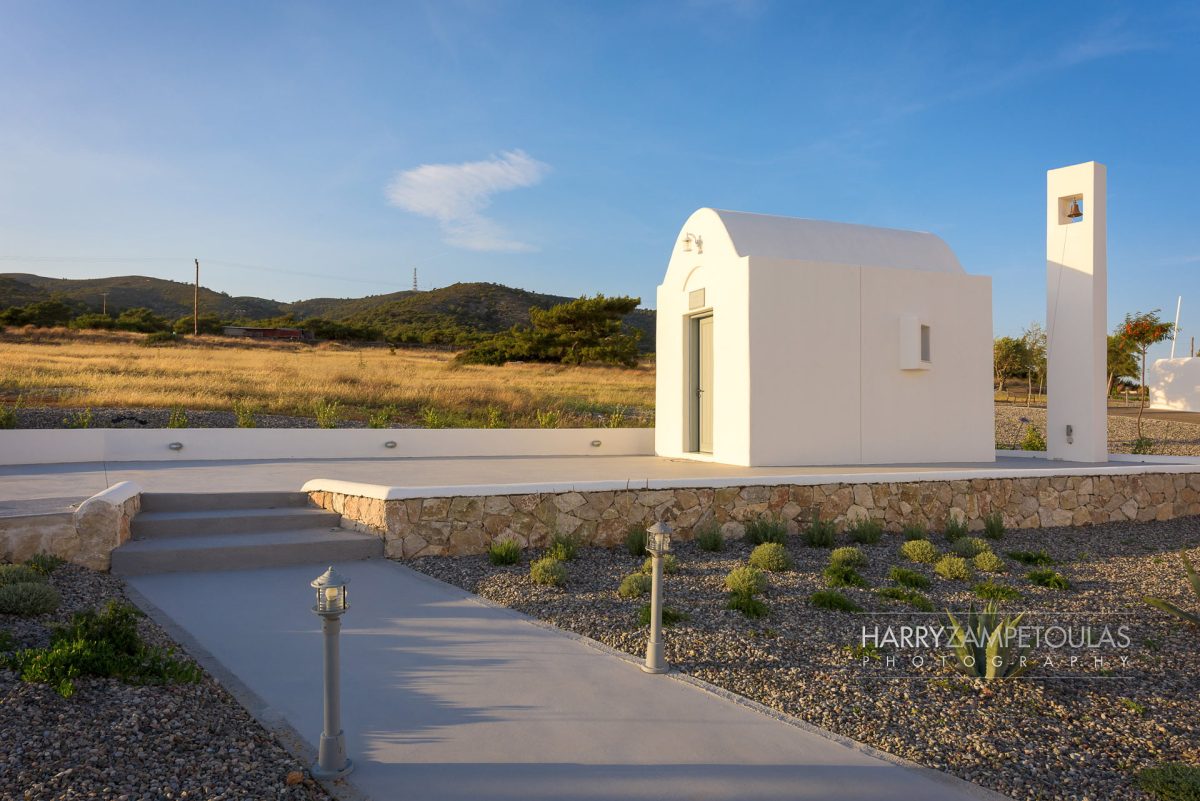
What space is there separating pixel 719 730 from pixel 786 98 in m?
12.7

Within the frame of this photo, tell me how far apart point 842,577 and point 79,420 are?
1334 centimetres

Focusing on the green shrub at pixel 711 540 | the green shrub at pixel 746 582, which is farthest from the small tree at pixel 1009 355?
A: the green shrub at pixel 746 582

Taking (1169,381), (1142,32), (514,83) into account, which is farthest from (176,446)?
(1169,381)

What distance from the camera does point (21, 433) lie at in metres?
11.7

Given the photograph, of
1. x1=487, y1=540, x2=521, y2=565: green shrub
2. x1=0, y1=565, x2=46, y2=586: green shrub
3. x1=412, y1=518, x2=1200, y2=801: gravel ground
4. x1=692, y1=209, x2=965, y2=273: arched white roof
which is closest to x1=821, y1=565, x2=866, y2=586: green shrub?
x1=412, y1=518, x2=1200, y2=801: gravel ground

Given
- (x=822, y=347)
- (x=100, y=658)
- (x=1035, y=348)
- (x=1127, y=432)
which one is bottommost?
(x=100, y=658)

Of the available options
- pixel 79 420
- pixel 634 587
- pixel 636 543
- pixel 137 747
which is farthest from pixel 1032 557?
pixel 79 420

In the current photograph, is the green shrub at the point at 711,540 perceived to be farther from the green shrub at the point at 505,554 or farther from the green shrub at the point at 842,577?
the green shrub at the point at 505,554

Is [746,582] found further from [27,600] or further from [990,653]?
[27,600]

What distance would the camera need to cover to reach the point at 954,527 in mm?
8695

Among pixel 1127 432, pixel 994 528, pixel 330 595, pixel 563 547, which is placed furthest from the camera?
pixel 1127 432

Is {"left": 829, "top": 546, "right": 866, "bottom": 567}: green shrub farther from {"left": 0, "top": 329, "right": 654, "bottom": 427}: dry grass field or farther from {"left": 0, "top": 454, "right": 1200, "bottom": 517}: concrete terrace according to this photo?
{"left": 0, "top": 329, "right": 654, "bottom": 427}: dry grass field

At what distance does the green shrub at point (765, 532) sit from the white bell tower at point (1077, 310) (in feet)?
19.9

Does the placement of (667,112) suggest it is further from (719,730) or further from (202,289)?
(202,289)
